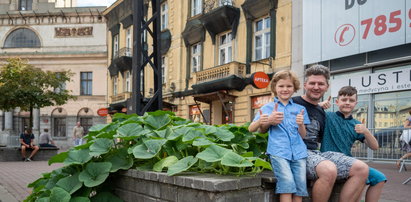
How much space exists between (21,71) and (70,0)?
33124mm

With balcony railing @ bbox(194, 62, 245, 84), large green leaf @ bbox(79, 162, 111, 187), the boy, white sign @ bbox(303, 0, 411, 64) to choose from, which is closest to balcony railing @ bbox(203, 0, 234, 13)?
balcony railing @ bbox(194, 62, 245, 84)

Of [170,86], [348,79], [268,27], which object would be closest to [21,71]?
[170,86]

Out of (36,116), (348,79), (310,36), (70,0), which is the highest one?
(70,0)

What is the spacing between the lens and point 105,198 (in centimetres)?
332

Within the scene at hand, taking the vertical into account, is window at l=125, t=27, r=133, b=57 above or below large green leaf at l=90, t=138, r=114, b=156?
above

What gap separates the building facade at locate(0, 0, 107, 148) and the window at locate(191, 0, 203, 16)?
17599 millimetres

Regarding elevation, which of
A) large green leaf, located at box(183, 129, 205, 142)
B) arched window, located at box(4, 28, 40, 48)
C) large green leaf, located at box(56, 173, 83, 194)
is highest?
arched window, located at box(4, 28, 40, 48)

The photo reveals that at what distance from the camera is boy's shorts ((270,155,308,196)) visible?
Result: 2.59 metres

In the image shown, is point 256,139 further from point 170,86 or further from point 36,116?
point 36,116

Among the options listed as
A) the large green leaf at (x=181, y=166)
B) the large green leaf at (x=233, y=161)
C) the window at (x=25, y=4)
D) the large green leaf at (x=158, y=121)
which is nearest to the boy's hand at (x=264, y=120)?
the large green leaf at (x=233, y=161)

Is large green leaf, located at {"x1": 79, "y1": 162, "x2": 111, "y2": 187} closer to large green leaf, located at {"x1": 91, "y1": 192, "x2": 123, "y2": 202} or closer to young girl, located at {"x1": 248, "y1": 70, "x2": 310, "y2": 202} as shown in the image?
large green leaf, located at {"x1": 91, "y1": 192, "x2": 123, "y2": 202}

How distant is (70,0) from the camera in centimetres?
4841

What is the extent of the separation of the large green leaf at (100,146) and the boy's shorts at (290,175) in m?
1.49

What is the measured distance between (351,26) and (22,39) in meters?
35.6
